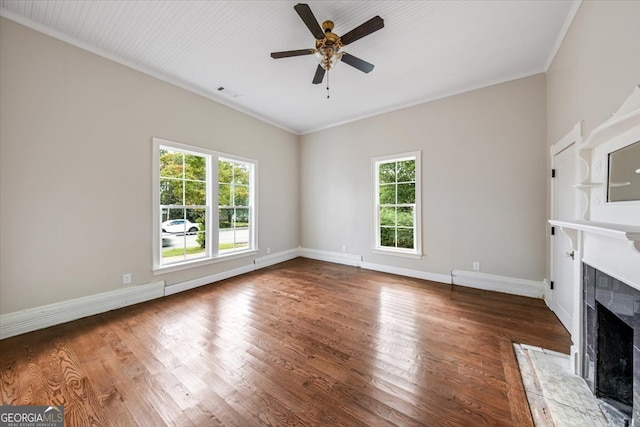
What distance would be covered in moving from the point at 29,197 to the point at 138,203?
0.88m

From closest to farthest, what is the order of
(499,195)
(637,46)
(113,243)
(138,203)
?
(637,46), (113,243), (138,203), (499,195)

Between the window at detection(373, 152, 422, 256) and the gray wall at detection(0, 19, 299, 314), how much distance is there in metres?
3.31

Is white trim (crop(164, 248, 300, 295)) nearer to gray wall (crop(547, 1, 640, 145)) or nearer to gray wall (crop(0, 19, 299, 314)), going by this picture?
gray wall (crop(0, 19, 299, 314))

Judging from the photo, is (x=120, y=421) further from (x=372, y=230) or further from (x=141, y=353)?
(x=372, y=230)

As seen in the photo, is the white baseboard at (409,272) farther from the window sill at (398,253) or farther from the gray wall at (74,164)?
the gray wall at (74,164)

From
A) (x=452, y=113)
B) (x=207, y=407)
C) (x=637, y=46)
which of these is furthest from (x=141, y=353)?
(x=452, y=113)

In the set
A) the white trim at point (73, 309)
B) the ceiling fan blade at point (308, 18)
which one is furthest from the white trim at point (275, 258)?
the ceiling fan blade at point (308, 18)

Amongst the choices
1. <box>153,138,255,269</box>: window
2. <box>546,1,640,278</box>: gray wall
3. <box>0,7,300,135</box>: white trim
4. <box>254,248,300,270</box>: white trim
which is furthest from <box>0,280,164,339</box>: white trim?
<box>546,1,640,278</box>: gray wall

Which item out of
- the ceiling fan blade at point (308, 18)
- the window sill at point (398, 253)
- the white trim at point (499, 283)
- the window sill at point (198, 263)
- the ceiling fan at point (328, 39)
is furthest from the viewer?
the window sill at point (398, 253)

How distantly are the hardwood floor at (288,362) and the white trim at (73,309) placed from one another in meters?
0.12

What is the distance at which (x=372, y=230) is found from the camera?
175 inches

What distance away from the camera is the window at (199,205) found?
3240 mm

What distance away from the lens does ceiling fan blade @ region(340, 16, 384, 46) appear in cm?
179

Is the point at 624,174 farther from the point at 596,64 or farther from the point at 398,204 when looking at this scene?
the point at 398,204
